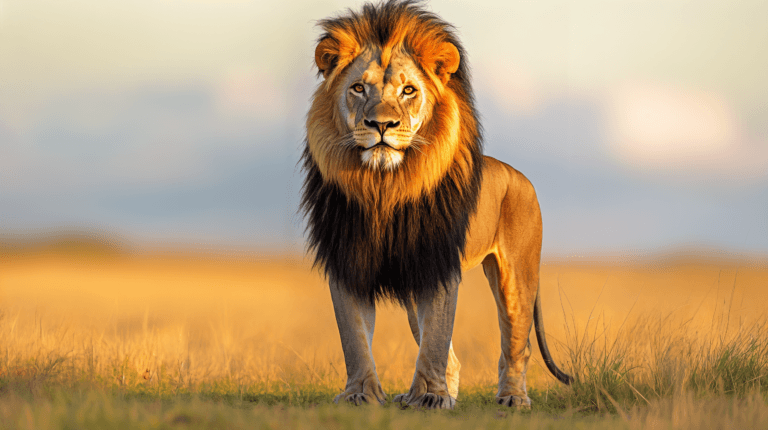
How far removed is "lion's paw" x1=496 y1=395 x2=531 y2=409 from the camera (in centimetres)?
448

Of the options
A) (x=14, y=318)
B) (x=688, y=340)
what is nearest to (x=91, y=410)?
(x=14, y=318)

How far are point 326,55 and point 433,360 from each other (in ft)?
5.99

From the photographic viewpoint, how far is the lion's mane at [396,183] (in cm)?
379

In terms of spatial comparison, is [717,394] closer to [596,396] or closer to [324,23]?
[596,396]

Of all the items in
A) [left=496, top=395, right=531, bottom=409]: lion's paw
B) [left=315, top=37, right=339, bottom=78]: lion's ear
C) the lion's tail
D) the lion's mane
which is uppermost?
[left=315, top=37, right=339, bottom=78]: lion's ear

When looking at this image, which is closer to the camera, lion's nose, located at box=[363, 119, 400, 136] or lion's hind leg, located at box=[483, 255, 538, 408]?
lion's nose, located at box=[363, 119, 400, 136]

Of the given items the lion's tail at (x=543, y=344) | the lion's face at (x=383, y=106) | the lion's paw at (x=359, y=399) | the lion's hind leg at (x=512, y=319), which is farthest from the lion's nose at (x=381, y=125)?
the lion's tail at (x=543, y=344)

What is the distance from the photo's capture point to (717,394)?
417cm

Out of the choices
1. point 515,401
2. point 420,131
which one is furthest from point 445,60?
point 515,401

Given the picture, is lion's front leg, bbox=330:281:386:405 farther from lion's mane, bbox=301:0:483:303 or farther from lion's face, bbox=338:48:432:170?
lion's face, bbox=338:48:432:170

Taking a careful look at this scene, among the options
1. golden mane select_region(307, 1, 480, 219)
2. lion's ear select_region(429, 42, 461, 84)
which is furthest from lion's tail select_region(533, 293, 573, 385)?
lion's ear select_region(429, 42, 461, 84)

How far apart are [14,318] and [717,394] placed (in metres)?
5.06

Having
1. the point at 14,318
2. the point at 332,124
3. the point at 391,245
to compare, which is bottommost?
the point at 14,318

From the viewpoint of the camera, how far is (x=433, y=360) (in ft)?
12.5
